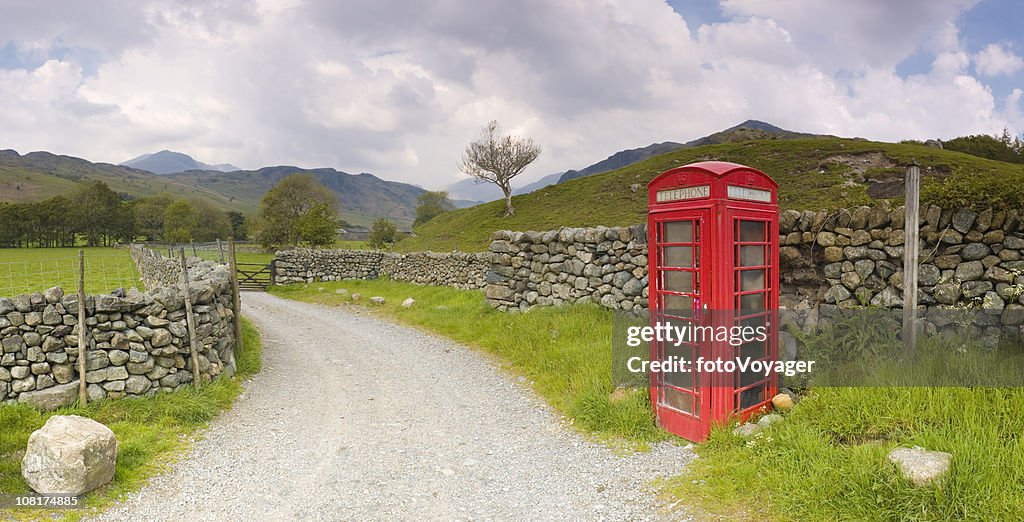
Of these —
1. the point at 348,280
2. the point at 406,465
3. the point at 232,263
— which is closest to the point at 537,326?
the point at 406,465

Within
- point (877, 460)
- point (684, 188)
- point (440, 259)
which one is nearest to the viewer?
point (877, 460)

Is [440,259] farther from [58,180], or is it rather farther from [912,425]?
[58,180]

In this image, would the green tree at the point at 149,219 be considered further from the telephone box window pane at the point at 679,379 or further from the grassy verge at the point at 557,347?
the telephone box window pane at the point at 679,379

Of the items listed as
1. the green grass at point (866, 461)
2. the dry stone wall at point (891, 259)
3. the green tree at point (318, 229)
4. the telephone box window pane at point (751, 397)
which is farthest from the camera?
the green tree at point (318, 229)

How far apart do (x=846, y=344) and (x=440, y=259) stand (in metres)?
15.2

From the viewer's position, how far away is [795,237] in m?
7.18

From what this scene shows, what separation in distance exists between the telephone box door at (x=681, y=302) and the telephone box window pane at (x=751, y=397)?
1.44 ft

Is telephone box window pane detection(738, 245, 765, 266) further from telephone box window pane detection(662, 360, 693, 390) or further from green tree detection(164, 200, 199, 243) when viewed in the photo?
green tree detection(164, 200, 199, 243)

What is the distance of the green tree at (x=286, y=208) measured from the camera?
48.5 m

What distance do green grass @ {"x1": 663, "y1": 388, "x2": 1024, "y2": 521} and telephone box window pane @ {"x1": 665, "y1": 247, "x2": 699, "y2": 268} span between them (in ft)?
5.45

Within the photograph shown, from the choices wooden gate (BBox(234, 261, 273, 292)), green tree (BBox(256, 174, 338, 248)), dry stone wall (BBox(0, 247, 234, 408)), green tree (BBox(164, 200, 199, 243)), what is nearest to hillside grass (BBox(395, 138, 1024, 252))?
green tree (BBox(256, 174, 338, 248))

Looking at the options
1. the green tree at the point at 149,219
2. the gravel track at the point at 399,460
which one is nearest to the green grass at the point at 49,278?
the gravel track at the point at 399,460

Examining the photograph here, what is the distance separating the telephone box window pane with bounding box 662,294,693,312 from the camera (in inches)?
202

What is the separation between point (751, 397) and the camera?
5258 mm
